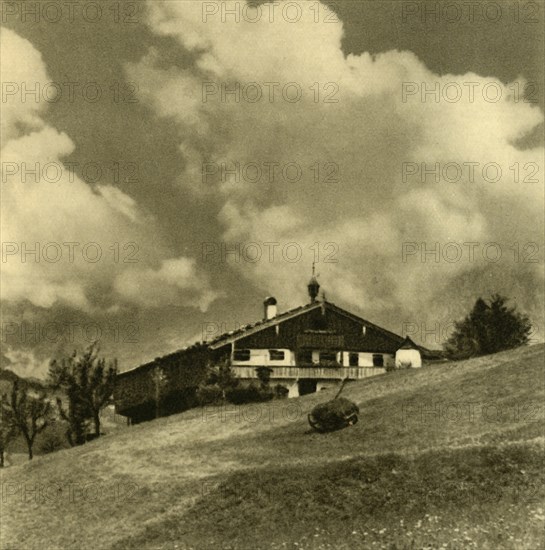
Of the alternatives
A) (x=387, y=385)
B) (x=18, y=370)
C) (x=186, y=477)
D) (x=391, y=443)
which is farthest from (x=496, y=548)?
(x=18, y=370)

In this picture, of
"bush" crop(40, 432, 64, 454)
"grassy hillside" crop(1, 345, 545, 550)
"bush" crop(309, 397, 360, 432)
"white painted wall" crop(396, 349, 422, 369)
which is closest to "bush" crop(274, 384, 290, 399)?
"grassy hillside" crop(1, 345, 545, 550)

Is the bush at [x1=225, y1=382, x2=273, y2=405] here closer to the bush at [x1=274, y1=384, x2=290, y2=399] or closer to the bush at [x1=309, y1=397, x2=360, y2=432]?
the bush at [x1=274, y1=384, x2=290, y2=399]

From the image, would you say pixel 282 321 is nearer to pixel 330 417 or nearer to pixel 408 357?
pixel 408 357

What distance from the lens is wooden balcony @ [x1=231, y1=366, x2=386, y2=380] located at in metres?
52.3

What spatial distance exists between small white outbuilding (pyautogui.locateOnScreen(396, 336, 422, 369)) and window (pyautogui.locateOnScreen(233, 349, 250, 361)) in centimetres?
1119

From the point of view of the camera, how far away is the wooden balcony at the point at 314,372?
52.3 m

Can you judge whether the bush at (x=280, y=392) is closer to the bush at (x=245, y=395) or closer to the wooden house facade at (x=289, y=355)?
the bush at (x=245, y=395)

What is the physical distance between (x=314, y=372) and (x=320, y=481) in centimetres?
3015

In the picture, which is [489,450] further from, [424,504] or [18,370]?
[18,370]

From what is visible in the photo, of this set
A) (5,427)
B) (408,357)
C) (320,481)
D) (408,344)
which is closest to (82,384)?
(5,427)

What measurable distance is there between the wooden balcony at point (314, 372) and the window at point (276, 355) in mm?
1670

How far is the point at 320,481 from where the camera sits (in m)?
23.2

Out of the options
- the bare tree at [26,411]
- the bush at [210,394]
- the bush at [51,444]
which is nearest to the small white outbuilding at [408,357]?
the bush at [210,394]

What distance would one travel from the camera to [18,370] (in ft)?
371
